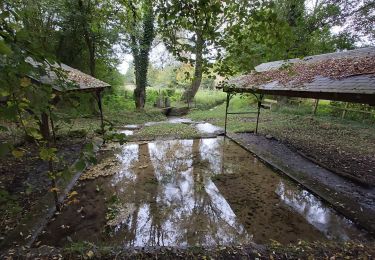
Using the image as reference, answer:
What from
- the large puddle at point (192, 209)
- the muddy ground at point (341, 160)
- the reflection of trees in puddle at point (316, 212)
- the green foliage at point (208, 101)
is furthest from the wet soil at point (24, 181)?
the green foliage at point (208, 101)

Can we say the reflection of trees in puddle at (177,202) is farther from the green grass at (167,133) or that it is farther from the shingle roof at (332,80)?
the shingle roof at (332,80)

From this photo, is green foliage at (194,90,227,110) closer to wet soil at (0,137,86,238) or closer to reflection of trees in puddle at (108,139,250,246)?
reflection of trees in puddle at (108,139,250,246)

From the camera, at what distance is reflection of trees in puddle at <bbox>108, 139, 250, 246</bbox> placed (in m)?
4.17

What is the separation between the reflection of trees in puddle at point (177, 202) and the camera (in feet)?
13.7

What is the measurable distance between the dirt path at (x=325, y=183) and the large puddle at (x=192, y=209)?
0.23 m

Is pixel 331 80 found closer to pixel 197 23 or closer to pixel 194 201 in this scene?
pixel 194 201

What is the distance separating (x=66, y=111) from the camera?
52.8 inches

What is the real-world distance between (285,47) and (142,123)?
11.7 meters

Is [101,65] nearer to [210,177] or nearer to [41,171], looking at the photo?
[41,171]

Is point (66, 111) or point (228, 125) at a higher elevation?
point (66, 111)

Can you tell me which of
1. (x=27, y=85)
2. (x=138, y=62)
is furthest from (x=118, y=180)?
(x=138, y=62)

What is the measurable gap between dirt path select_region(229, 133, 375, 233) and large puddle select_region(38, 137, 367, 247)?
23 cm

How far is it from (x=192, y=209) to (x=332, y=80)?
458cm

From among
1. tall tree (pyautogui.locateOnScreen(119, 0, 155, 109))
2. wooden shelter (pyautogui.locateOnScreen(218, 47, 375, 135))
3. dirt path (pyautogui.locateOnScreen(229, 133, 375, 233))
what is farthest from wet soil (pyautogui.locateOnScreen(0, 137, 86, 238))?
tall tree (pyautogui.locateOnScreen(119, 0, 155, 109))
